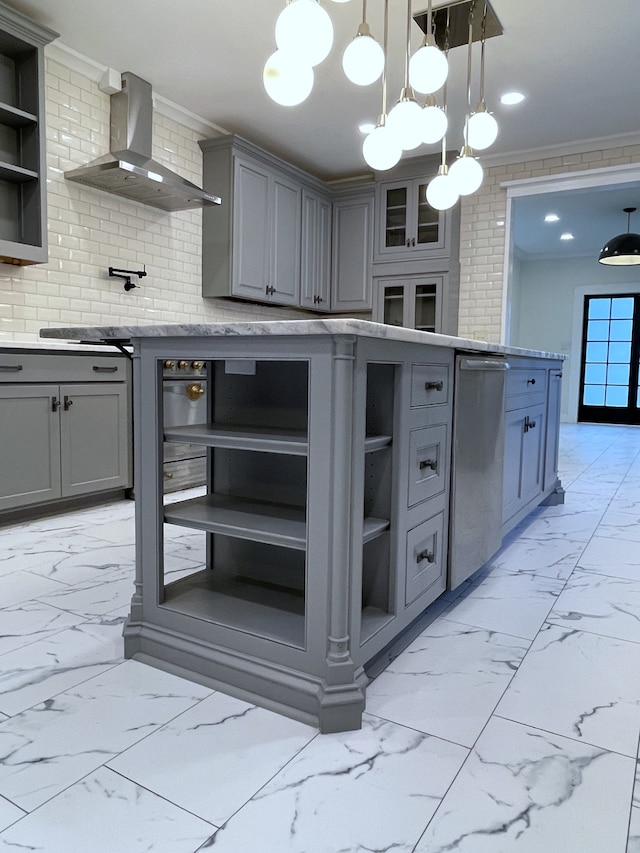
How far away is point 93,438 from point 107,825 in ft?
8.17

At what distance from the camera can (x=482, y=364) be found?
207 centimetres

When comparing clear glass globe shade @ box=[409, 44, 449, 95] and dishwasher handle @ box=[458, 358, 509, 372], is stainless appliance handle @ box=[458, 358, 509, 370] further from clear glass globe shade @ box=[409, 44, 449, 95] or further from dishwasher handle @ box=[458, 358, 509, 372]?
clear glass globe shade @ box=[409, 44, 449, 95]

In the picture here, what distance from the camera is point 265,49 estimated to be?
3.47 m

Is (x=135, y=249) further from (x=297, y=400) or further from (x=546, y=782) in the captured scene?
(x=546, y=782)

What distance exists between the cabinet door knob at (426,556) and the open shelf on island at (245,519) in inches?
14.5

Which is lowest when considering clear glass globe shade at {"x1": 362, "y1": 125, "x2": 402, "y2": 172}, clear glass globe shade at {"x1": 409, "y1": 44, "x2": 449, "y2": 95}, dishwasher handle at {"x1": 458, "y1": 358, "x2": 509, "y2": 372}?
dishwasher handle at {"x1": 458, "y1": 358, "x2": 509, "y2": 372}

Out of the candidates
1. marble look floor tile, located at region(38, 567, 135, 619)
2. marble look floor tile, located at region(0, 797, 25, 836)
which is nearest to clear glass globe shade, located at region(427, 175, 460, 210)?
marble look floor tile, located at region(38, 567, 135, 619)

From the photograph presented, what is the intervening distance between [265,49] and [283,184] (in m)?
1.48

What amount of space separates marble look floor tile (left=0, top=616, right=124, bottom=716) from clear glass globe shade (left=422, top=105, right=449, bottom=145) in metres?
2.17

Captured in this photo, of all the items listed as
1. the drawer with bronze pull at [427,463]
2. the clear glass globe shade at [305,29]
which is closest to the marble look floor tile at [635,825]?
the drawer with bronze pull at [427,463]

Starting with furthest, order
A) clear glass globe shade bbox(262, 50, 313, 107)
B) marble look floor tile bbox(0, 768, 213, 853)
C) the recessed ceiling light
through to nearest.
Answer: the recessed ceiling light, clear glass globe shade bbox(262, 50, 313, 107), marble look floor tile bbox(0, 768, 213, 853)

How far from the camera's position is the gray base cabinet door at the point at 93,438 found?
315 centimetres

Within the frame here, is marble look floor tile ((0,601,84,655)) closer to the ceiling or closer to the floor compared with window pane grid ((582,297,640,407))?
closer to the floor

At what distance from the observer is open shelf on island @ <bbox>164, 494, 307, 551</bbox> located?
1.49 m
